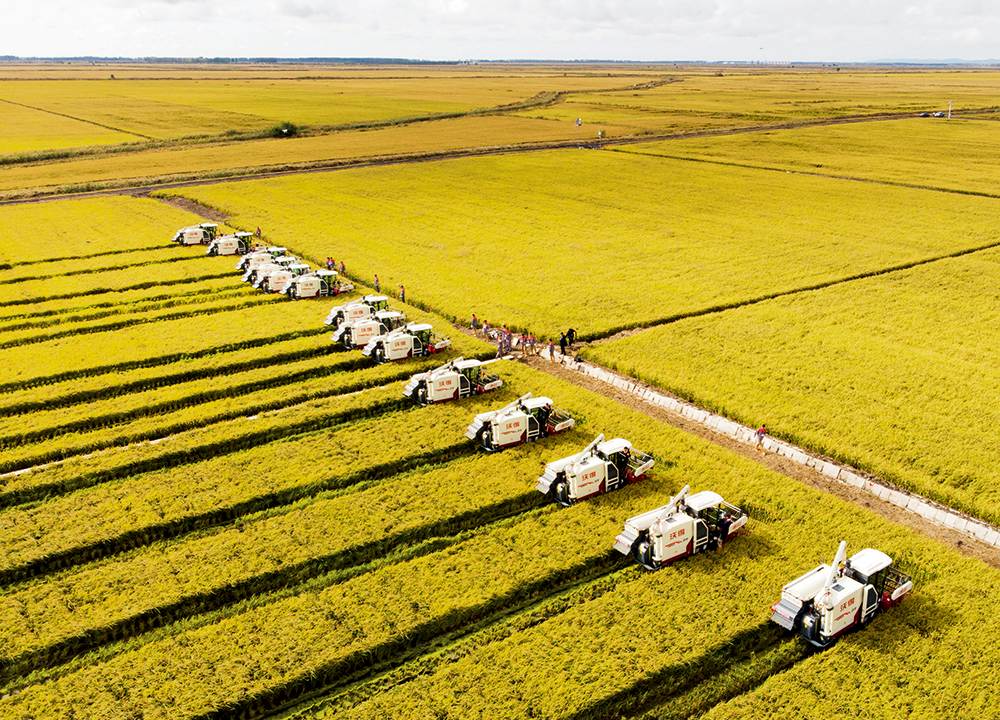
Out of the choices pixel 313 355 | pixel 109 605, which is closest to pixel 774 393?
pixel 313 355

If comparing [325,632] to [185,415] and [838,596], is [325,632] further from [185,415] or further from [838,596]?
[185,415]

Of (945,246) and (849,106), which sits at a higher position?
(849,106)

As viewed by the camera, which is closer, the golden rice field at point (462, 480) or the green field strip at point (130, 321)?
the golden rice field at point (462, 480)

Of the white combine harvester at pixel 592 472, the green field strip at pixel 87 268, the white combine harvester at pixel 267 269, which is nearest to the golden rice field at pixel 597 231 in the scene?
the white combine harvester at pixel 267 269

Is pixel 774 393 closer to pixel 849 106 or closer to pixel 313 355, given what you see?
pixel 313 355

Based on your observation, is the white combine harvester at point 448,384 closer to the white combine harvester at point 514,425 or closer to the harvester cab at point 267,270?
the white combine harvester at point 514,425

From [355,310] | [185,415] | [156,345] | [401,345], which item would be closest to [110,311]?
[156,345]

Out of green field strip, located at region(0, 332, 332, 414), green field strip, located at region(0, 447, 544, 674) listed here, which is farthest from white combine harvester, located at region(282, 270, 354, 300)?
green field strip, located at region(0, 447, 544, 674)
